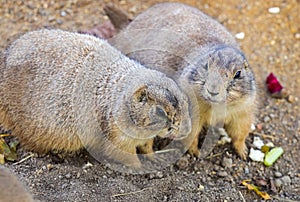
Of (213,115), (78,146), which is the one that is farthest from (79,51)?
(213,115)

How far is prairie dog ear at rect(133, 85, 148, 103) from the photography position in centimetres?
372

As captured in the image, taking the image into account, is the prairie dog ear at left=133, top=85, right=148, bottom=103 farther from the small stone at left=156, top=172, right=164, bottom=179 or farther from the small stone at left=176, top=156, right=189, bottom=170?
the small stone at left=176, top=156, right=189, bottom=170

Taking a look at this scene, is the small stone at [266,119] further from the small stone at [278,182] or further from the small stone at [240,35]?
the small stone at [240,35]

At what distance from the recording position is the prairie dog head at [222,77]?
12.6 feet

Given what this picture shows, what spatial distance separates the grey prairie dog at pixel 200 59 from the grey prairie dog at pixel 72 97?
Answer: 14.1 inches

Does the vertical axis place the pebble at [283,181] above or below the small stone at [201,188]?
below

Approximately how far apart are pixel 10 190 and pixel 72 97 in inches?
44.8

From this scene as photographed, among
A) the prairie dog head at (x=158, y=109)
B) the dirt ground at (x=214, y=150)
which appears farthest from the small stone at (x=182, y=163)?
the prairie dog head at (x=158, y=109)

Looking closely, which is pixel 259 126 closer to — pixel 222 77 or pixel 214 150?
pixel 214 150

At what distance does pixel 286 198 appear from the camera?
4.12 m


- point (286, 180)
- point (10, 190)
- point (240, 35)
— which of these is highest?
point (10, 190)

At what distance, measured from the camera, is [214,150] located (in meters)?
4.56

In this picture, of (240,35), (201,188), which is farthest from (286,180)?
(240,35)

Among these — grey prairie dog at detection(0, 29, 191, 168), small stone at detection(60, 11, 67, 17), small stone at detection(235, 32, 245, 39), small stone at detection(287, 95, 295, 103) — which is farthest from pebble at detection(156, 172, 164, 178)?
small stone at detection(60, 11, 67, 17)
